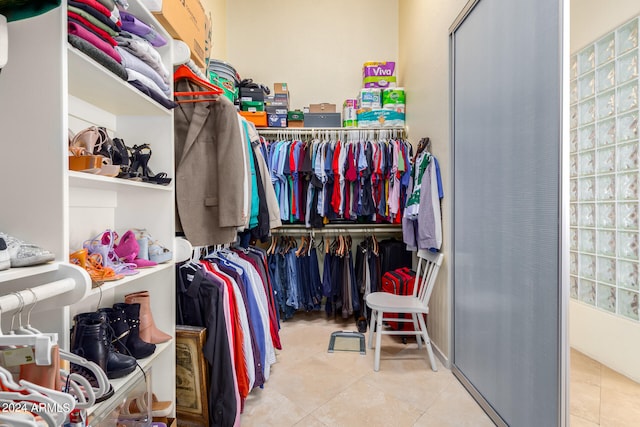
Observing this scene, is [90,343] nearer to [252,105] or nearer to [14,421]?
[14,421]

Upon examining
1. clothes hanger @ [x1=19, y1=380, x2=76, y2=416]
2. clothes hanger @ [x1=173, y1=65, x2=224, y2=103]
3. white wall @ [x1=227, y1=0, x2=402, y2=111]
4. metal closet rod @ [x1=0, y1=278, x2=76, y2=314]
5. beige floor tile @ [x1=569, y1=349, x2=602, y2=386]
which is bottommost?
beige floor tile @ [x1=569, y1=349, x2=602, y2=386]

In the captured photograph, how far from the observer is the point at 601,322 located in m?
1.54

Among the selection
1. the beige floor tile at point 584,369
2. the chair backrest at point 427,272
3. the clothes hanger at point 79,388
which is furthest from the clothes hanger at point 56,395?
the chair backrest at point 427,272

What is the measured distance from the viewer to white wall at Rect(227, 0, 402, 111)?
4039 mm

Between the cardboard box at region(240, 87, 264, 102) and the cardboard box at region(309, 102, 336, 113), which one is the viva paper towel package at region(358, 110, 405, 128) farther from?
the cardboard box at region(240, 87, 264, 102)

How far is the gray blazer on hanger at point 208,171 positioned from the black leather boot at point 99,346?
26.7 inches

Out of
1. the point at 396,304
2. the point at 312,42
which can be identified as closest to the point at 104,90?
the point at 396,304

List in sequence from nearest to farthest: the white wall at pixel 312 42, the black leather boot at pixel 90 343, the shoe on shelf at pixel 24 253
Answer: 1. the shoe on shelf at pixel 24 253
2. the black leather boot at pixel 90 343
3. the white wall at pixel 312 42

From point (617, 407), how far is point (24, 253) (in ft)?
7.62

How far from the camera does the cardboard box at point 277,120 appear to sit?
3645mm

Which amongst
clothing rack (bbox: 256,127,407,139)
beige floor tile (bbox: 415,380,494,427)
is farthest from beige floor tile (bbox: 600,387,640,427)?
clothing rack (bbox: 256,127,407,139)

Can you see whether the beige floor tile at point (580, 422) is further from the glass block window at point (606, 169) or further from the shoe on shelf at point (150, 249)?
the shoe on shelf at point (150, 249)

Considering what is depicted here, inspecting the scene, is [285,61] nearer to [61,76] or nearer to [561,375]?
[61,76]

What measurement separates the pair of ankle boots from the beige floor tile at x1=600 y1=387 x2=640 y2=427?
200cm
